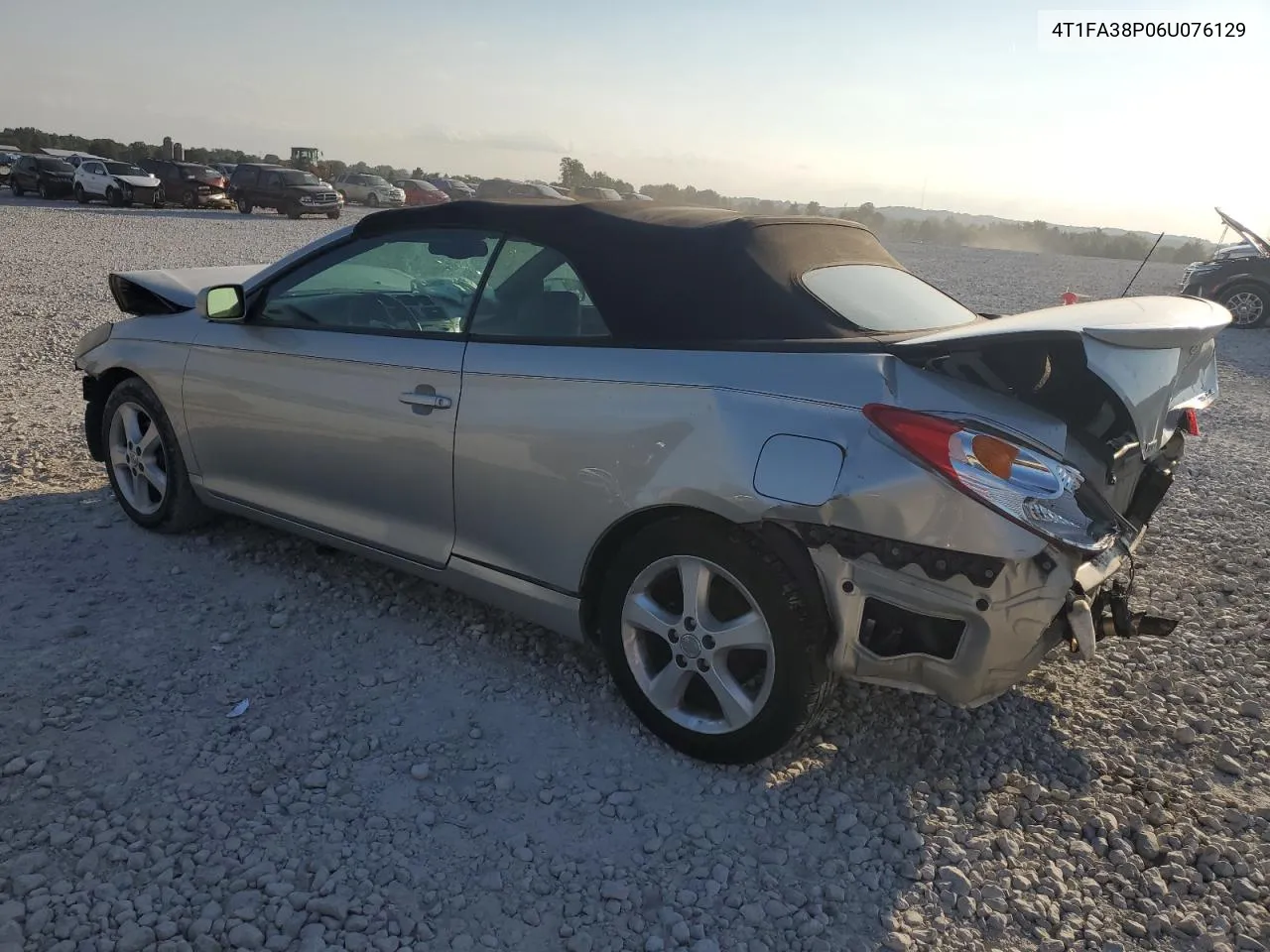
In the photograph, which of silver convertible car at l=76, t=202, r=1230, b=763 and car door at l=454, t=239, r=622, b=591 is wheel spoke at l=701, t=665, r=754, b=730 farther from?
car door at l=454, t=239, r=622, b=591

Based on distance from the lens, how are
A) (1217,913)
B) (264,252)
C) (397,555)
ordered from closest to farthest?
(1217,913) → (397,555) → (264,252)

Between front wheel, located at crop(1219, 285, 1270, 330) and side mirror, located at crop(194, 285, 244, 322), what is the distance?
1484 centimetres

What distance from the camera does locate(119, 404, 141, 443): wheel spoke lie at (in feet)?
15.1

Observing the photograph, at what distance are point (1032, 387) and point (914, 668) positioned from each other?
0.89 m

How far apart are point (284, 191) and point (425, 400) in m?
29.9

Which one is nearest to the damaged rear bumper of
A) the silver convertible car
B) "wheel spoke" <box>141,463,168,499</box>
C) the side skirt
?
the silver convertible car

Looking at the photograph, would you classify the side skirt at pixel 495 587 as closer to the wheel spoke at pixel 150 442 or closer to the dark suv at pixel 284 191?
the wheel spoke at pixel 150 442

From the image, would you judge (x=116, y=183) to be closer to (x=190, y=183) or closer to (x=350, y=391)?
(x=190, y=183)

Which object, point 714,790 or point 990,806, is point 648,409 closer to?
point 714,790

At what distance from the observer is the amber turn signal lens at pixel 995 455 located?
99.2 inches

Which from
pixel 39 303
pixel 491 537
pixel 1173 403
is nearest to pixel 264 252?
pixel 39 303

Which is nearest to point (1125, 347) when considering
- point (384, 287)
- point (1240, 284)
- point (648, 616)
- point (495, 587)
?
point (648, 616)

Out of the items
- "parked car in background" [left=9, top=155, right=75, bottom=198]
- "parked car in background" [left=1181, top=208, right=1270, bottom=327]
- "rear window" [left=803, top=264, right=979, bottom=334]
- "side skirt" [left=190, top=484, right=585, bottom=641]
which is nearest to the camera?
"rear window" [left=803, top=264, right=979, bottom=334]

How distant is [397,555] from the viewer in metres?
3.64
